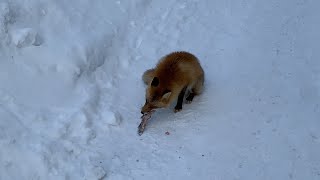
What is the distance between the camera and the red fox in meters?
6.20

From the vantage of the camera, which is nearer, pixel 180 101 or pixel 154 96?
pixel 154 96

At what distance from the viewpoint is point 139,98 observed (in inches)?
269

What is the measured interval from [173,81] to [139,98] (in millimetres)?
687

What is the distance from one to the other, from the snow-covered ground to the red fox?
25 cm

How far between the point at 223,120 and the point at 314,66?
2.25 m

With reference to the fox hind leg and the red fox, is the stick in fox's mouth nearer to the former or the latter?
the red fox

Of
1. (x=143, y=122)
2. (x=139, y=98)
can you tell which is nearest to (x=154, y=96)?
(x=143, y=122)

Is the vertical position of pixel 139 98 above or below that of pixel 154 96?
below

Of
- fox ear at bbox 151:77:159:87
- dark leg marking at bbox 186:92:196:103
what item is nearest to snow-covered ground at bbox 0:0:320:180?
dark leg marking at bbox 186:92:196:103

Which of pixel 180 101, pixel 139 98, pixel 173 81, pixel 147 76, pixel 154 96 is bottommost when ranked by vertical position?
pixel 139 98

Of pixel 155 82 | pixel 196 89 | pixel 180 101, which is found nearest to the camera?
pixel 155 82

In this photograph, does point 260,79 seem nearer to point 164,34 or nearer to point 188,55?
point 188,55

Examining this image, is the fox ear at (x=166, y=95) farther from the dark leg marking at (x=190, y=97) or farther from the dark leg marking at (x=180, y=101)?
the dark leg marking at (x=190, y=97)

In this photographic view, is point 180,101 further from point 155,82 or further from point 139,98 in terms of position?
point 155,82
